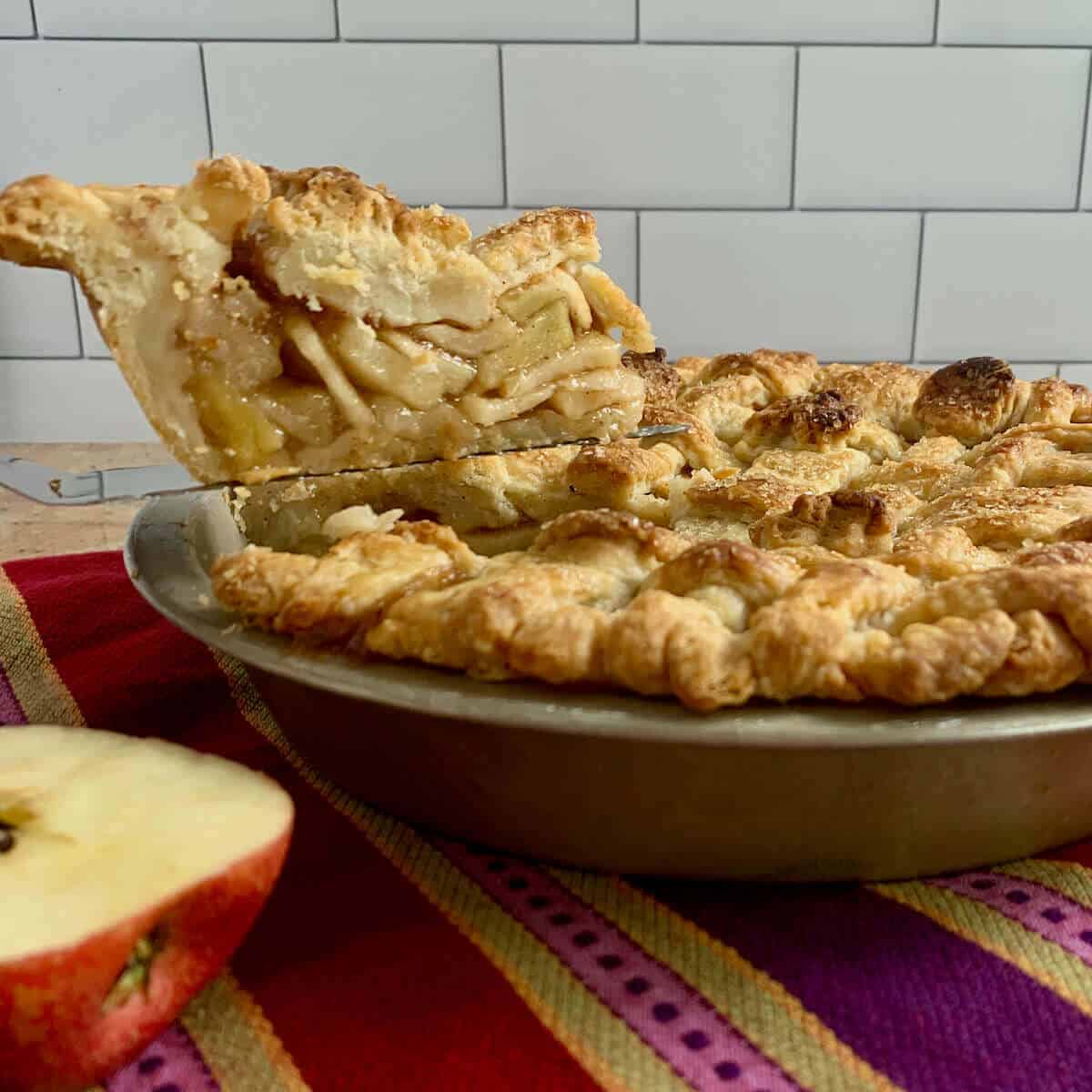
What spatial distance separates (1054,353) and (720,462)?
134cm

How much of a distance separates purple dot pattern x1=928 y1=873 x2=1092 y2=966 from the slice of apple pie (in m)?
0.55

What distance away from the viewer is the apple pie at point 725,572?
2.08ft

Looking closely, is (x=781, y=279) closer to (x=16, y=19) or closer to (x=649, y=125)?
(x=649, y=125)

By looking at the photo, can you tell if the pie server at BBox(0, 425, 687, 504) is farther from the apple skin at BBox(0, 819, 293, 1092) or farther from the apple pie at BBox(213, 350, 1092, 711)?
the apple skin at BBox(0, 819, 293, 1092)

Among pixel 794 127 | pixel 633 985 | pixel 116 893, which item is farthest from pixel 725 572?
pixel 794 127

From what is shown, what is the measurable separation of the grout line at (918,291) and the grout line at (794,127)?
0.23m

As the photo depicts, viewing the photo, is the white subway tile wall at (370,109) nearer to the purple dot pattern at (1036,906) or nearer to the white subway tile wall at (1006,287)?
the white subway tile wall at (1006,287)

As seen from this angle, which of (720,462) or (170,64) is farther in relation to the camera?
(170,64)

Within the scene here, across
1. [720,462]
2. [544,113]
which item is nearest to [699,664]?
[720,462]

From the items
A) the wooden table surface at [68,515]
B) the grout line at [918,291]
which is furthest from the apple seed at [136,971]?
the grout line at [918,291]

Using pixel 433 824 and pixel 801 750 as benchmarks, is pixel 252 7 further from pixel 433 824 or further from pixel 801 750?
pixel 801 750

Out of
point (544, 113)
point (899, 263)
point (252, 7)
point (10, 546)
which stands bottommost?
point (10, 546)

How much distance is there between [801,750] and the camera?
2.10ft

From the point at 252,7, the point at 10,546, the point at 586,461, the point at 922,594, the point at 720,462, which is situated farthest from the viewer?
the point at 252,7
